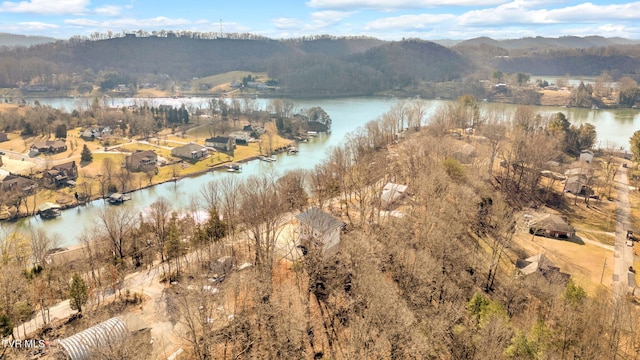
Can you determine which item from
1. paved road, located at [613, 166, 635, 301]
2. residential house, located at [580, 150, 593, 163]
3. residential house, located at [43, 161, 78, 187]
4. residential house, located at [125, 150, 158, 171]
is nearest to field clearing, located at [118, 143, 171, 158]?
residential house, located at [125, 150, 158, 171]

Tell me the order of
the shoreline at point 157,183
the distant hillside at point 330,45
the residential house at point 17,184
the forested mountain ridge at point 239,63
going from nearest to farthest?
the shoreline at point 157,183, the residential house at point 17,184, the forested mountain ridge at point 239,63, the distant hillside at point 330,45

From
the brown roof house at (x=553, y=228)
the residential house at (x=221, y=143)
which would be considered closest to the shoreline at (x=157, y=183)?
the residential house at (x=221, y=143)

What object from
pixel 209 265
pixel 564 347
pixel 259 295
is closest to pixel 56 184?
pixel 209 265

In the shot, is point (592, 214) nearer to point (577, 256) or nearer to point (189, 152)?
point (577, 256)

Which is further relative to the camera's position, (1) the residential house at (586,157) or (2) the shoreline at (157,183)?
(1) the residential house at (586,157)

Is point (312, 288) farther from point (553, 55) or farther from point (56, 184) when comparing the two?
point (553, 55)

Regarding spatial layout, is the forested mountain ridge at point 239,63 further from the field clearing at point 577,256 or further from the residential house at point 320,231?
the residential house at point 320,231
